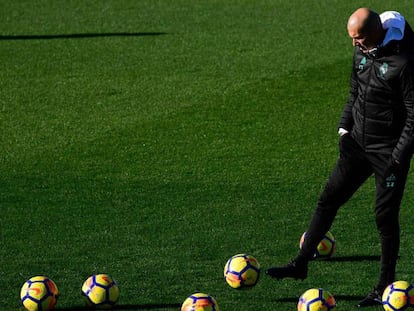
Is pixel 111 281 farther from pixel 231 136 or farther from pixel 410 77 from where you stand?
pixel 231 136

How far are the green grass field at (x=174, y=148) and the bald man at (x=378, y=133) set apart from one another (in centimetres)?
48

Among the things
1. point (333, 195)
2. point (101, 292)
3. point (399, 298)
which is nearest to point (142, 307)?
point (101, 292)

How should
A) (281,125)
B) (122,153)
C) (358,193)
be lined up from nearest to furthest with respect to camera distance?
(358,193) < (122,153) < (281,125)

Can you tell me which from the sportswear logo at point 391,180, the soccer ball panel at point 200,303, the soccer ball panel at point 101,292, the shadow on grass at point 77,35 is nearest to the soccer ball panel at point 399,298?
the sportswear logo at point 391,180

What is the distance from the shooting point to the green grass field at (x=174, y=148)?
10367 mm

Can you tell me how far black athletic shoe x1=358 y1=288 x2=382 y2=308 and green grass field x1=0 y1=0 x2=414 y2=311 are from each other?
108 mm

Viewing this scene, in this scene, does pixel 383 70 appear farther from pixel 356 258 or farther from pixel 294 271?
pixel 356 258

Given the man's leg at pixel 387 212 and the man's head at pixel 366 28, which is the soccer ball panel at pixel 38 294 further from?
the man's head at pixel 366 28

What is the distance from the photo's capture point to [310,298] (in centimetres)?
884

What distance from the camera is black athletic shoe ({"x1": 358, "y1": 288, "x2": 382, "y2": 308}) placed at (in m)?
9.29

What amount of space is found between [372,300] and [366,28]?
2.44 metres

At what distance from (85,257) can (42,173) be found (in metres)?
3.27

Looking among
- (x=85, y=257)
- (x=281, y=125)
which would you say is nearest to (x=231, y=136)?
(x=281, y=125)

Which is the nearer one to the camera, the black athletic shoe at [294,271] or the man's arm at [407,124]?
the man's arm at [407,124]
